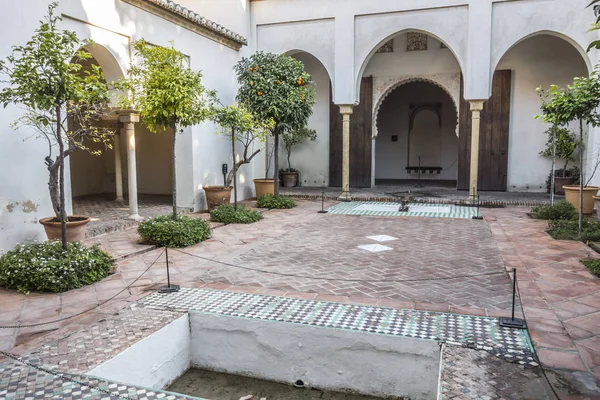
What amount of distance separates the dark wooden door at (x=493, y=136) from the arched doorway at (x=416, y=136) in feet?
12.2

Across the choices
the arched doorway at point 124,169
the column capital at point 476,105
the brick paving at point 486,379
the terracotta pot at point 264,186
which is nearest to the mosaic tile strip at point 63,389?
the brick paving at point 486,379

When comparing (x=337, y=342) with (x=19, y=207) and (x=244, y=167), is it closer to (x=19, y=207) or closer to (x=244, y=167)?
(x=19, y=207)

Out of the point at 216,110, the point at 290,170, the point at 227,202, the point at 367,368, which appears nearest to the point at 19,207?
the point at 216,110

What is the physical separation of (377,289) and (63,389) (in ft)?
10.5

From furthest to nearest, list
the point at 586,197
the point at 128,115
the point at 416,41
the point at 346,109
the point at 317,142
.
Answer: the point at 317,142 → the point at 416,41 → the point at 346,109 → the point at 586,197 → the point at 128,115

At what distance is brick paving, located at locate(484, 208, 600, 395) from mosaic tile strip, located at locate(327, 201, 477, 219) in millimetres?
2205

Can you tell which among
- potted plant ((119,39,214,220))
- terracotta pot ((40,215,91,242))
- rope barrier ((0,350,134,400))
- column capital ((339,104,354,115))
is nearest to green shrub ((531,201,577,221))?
column capital ((339,104,354,115))

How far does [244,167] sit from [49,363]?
32.8 ft

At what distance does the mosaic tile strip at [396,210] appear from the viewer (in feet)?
34.5

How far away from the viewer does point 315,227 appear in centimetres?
912

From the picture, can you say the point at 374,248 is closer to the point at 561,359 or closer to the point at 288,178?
the point at 561,359

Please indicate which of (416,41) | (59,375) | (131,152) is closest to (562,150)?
(416,41)

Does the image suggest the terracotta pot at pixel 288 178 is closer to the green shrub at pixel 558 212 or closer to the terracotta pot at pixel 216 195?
the terracotta pot at pixel 216 195

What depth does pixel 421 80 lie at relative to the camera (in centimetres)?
1471
